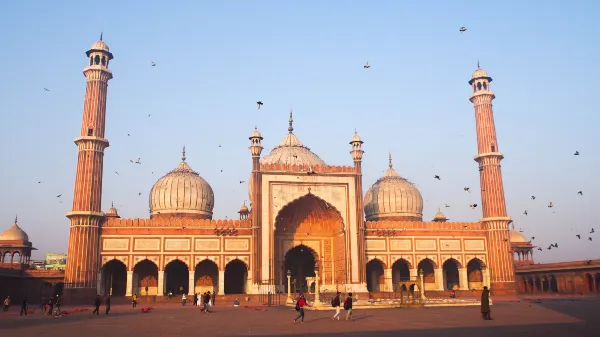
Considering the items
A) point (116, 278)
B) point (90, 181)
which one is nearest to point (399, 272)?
point (116, 278)

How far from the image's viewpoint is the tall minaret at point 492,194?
39.7 metres

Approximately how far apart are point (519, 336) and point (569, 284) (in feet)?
102

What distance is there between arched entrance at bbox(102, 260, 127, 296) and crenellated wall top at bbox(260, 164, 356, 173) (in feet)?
39.5

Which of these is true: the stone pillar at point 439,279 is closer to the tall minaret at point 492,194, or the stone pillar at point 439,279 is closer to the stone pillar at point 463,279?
the stone pillar at point 463,279

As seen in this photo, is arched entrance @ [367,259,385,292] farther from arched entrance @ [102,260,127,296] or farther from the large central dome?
arched entrance @ [102,260,127,296]

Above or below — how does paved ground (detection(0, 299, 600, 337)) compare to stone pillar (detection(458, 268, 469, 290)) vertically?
below

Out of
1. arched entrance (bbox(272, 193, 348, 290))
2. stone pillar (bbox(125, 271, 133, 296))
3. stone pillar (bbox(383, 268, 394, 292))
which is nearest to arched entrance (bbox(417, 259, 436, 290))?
stone pillar (bbox(383, 268, 394, 292))

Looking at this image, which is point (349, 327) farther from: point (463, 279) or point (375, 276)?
point (463, 279)

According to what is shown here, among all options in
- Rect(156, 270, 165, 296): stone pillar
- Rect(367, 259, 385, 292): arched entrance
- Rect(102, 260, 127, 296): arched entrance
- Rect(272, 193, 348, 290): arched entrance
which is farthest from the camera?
Rect(367, 259, 385, 292): arched entrance

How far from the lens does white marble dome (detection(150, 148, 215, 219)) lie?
138ft

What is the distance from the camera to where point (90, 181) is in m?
35.3

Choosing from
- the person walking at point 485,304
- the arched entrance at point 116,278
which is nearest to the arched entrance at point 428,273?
the arched entrance at point 116,278

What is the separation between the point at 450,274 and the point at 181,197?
871 inches

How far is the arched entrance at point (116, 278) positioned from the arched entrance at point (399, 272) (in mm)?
19696
